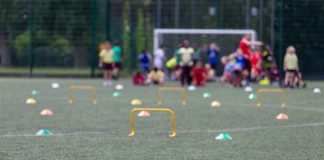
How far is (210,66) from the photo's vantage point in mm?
36750

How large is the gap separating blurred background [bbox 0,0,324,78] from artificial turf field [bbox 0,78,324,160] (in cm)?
1370

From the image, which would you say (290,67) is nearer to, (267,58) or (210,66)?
(267,58)

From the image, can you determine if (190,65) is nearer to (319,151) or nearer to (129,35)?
(129,35)

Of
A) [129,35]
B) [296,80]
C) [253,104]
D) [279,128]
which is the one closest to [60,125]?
[279,128]

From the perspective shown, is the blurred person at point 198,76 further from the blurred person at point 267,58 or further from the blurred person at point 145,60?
the blurred person at point 145,60

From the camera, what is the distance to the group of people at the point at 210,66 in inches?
1238

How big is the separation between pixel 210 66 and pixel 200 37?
2414 mm

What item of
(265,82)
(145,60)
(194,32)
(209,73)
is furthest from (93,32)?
(265,82)

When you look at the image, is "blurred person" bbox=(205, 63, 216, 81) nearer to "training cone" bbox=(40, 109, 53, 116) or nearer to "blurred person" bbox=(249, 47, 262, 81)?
"blurred person" bbox=(249, 47, 262, 81)

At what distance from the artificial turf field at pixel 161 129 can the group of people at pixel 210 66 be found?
6.63 metres

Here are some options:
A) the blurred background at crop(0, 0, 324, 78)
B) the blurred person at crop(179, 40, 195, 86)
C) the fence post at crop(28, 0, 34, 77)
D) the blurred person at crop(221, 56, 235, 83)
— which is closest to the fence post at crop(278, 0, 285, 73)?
the blurred background at crop(0, 0, 324, 78)

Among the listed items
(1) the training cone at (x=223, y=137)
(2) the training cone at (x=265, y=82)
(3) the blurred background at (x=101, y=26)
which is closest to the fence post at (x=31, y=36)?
(3) the blurred background at (x=101, y=26)

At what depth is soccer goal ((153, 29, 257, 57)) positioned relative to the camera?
1487 inches

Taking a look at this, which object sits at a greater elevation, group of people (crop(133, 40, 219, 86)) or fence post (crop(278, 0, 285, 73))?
fence post (crop(278, 0, 285, 73))
